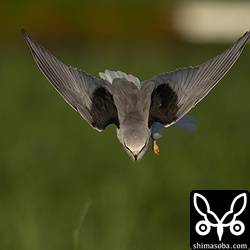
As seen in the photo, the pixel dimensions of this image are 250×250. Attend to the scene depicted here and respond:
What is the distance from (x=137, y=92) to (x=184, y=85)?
91 millimetres

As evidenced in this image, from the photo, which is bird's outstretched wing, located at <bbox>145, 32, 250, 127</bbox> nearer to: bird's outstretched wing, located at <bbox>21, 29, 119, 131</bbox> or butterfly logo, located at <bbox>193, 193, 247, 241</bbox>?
bird's outstretched wing, located at <bbox>21, 29, 119, 131</bbox>

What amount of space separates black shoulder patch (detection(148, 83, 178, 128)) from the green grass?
0.42 meters

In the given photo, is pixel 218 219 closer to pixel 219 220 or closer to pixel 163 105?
pixel 219 220

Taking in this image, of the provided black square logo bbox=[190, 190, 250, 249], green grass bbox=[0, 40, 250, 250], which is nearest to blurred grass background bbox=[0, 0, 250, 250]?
green grass bbox=[0, 40, 250, 250]

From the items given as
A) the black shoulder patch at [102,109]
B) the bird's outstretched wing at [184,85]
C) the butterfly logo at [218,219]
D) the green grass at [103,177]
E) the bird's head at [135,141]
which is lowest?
the bird's head at [135,141]

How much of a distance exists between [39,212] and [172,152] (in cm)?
162

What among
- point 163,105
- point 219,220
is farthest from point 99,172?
point 163,105

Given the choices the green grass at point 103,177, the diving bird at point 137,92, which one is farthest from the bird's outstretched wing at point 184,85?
the green grass at point 103,177

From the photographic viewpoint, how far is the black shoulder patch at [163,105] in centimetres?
170

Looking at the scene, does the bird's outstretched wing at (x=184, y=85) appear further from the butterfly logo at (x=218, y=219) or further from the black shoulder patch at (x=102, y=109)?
the butterfly logo at (x=218, y=219)

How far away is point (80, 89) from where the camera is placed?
1.72 meters

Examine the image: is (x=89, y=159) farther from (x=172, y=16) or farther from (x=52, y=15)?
(x=172, y=16)

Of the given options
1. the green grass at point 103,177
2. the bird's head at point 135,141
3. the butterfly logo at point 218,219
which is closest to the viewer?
the bird's head at point 135,141

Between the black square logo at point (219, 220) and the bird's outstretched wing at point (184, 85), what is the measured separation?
334mm
